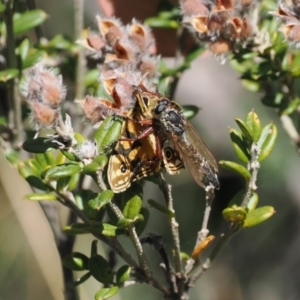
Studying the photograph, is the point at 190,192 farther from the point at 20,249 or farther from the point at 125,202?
the point at 125,202

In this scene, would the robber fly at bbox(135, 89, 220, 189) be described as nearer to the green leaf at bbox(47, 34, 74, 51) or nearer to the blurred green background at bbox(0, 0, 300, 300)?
the green leaf at bbox(47, 34, 74, 51)

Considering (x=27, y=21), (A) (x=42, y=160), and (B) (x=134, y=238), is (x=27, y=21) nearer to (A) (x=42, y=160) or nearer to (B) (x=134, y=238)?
(A) (x=42, y=160)

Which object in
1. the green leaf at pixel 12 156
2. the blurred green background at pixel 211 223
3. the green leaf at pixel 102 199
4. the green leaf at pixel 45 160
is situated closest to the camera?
the green leaf at pixel 102 199

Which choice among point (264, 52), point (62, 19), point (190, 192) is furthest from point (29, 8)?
point (190, 192)

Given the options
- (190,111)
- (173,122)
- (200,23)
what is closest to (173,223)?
(173,122)

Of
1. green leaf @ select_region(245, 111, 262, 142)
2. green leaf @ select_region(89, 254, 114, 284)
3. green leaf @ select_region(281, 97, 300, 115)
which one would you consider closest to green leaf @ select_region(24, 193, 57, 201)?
green leaf @ select_region(89, 254, 114, 284)

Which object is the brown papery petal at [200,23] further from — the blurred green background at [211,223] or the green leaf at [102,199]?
the blurred green background at [211,223]

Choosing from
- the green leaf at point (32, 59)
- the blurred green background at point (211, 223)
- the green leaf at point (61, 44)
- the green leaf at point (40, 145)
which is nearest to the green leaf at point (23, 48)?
the green leaf at point (32, 59)
